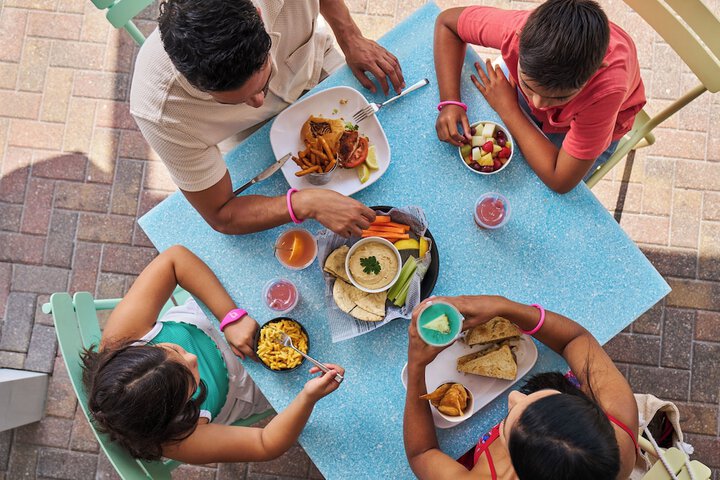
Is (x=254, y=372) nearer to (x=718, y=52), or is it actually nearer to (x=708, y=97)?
(x=718, y=52)

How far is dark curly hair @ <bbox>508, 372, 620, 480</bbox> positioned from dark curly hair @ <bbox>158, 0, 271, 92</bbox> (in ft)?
4.39

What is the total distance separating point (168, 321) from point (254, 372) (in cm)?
45

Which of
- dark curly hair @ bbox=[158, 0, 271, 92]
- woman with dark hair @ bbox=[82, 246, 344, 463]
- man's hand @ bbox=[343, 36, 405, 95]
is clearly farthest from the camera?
man's hand @ bbox=[343, 36, 405, 95]

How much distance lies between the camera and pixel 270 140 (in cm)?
224

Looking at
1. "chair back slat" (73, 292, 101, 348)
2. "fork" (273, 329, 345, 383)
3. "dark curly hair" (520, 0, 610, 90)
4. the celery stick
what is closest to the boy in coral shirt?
"dark curly hair" (520, 0, 610, 90)

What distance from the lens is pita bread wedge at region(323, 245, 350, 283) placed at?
2111mm

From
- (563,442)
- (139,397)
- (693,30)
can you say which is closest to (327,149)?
(139,397)

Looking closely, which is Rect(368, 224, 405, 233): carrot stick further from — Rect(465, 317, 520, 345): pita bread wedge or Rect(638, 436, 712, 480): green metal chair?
Rect(638, 436, 712, 480): green metal chair

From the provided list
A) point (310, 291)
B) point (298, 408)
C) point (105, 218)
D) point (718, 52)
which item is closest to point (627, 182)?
point (718, 52)

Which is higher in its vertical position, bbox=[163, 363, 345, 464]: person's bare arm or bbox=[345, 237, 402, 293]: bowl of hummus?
bbox=[345, 237, 402, 293]: bowl of hummus

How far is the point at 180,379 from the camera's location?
198 cm

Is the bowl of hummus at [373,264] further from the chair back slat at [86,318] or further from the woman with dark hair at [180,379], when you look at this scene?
the chair back slat at [86,318]

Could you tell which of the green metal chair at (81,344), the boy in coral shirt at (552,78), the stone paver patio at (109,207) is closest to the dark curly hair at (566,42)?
the boy in coral shirt at (552,78)

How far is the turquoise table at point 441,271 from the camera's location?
2113mm
